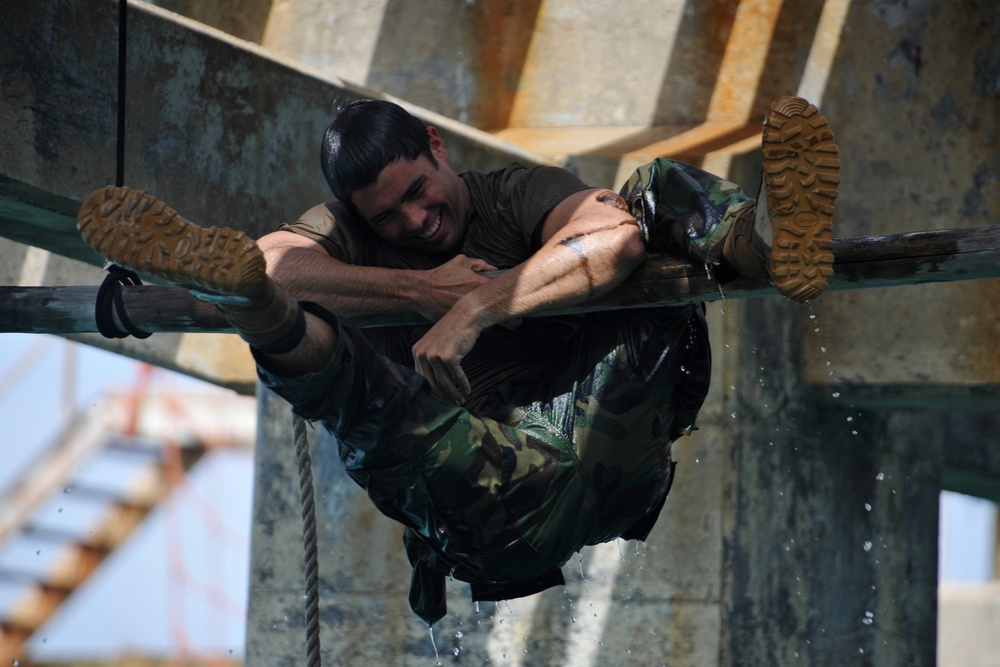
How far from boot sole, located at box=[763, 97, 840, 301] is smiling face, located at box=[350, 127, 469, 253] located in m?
1.10

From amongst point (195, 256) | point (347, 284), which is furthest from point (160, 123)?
point (195, 256)

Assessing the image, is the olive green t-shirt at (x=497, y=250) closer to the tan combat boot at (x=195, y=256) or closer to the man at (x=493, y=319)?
the man at (x=493, y=319)

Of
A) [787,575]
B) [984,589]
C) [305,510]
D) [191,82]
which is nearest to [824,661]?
[787,575]

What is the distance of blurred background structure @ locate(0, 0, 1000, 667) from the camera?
5293 millimetres

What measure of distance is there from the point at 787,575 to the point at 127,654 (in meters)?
11.5

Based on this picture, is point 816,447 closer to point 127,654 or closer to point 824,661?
point 824,661

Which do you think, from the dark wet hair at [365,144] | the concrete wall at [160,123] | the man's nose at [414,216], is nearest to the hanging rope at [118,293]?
the concrete wall at [160,123]

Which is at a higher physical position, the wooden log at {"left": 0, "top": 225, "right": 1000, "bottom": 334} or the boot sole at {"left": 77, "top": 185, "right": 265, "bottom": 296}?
the wooden log at {"left": 0, "top": 225, "right": 1000, "bottom": 334}

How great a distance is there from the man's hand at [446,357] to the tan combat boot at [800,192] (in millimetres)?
870

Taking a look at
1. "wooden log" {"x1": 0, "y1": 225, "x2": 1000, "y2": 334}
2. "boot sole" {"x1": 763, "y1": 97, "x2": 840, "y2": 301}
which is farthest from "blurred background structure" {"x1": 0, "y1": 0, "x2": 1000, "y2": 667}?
"boot sole" {"x1": 763, "y1": 97, "x2": 840, "y2": 301}

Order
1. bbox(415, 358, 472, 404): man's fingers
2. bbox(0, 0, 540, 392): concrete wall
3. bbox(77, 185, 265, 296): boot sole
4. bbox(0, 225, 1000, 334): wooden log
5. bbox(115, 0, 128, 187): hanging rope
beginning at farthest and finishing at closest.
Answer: bbox(0, 0, 540, 392): concrete wall
bbox(115, 0, 128, 187): hanging rope
bbox(415, 358, 472, 404): man's fingers
bbox(0, 225, 1000, 334): wooden log
bbox(77, 185, 265, 296): boot sole

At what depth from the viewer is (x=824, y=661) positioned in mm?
5988

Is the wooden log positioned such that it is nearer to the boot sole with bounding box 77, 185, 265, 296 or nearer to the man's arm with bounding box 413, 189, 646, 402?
the man's arm with bounding box 413, 189, 646, 402

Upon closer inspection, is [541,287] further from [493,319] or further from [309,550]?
[309,550]
